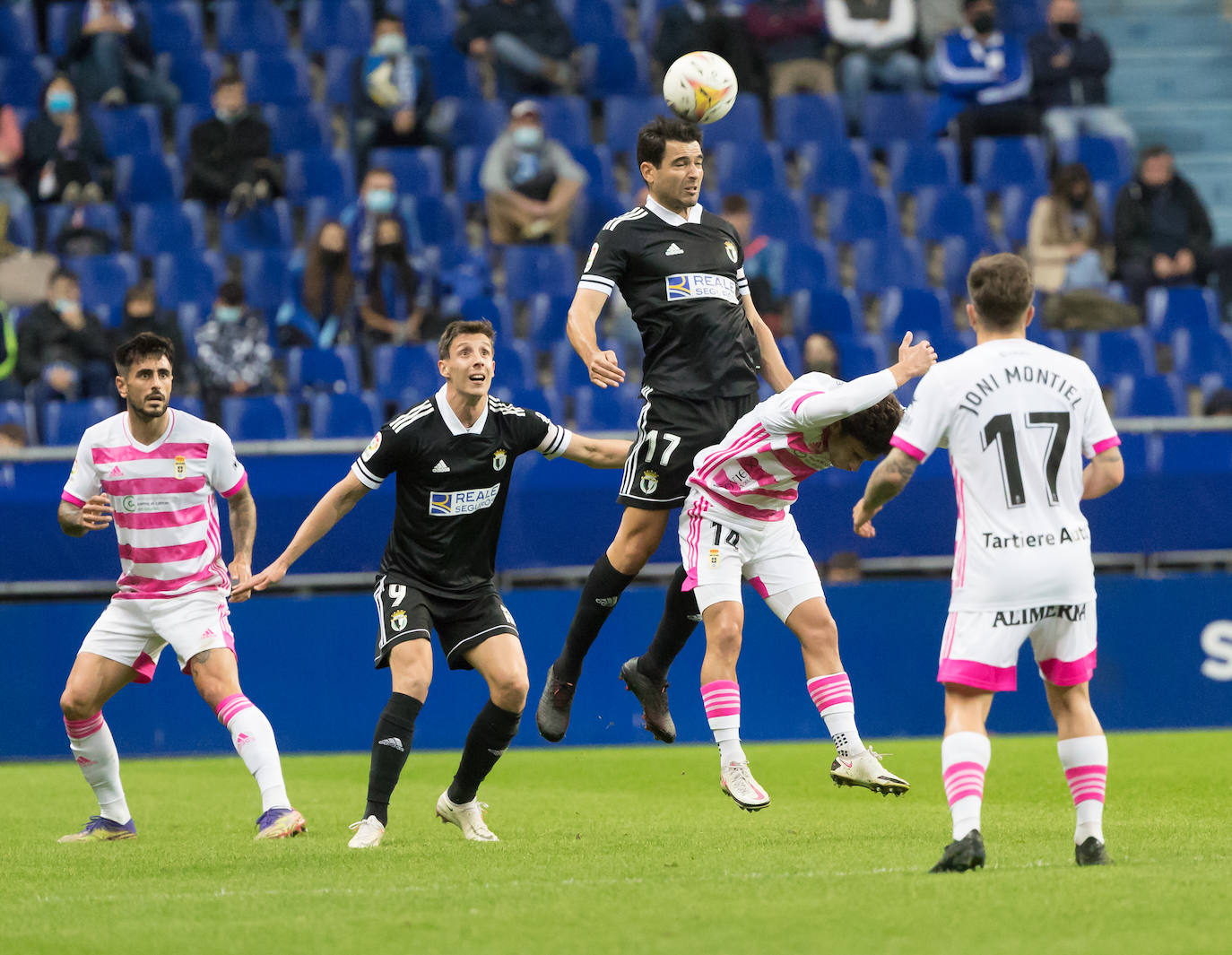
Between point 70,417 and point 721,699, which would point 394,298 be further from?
point 721,699

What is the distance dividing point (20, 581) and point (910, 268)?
8335mm

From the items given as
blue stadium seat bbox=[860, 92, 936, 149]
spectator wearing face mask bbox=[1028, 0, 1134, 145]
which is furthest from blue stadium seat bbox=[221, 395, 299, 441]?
spectator wearing face mask bbox=[1028, 0, 1134, 145]

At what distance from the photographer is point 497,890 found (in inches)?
222

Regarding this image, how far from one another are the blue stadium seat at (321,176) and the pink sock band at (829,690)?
9764mm

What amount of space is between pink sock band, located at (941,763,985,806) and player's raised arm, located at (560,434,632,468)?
8.89 ft

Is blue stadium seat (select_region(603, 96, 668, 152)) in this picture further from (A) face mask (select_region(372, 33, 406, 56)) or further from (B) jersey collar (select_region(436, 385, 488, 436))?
(B) jersey collar (select_region(436, 385, 488, 436))

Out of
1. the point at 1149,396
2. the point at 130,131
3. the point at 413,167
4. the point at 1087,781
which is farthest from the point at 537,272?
the point at 1087,781

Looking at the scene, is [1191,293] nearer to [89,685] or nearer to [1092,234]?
[1092,234]

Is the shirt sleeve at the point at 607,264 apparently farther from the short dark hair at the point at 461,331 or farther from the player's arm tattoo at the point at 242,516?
the player's arm tattoo at the point at 242,516

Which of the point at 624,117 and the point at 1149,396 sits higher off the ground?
the point at 624,117

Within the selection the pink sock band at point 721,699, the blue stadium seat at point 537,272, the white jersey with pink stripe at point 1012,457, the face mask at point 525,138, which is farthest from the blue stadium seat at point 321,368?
the white jersey with pink stripe at point 1012,457

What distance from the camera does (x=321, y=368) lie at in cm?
1395

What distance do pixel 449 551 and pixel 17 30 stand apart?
12077 millimetres

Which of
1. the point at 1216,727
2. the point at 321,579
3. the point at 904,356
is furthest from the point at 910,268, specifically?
the point at 904,356
